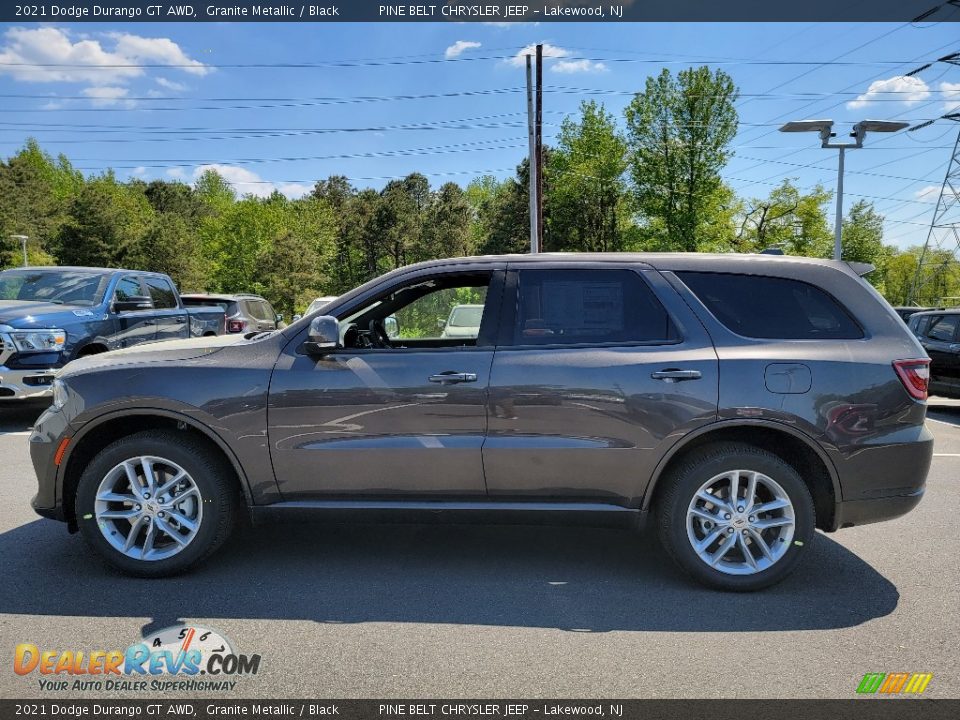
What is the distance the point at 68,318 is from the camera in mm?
9273

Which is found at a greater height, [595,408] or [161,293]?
[161,293]

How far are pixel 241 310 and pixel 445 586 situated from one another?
40.7 ft

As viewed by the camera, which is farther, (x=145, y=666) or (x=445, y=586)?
(x=445, y=586)

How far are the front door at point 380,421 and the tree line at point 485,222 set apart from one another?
46442mm

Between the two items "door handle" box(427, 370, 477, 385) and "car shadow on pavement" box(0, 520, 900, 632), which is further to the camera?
"door handle" box(427, 370, 477, 385)

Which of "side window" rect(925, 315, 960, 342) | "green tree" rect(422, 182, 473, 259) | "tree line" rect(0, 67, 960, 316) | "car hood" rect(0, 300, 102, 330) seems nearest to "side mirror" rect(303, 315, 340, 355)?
"car hood" rect(0, 300, 102, 330)

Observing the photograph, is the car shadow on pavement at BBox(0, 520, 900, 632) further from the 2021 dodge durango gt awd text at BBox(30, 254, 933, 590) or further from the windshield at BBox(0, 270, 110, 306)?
the windshield at BBox(0, 270, 110, 306)

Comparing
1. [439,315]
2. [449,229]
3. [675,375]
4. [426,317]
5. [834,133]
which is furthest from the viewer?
[449,229]

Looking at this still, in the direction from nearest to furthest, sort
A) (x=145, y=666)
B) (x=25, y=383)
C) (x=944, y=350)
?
(x=145, y=666) → (x=25, y=383) → (x=944, y=350)

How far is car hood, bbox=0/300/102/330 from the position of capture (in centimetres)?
881

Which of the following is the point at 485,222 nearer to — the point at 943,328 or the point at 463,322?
the point at 943,328

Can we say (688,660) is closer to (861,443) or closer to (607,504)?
(607,504)

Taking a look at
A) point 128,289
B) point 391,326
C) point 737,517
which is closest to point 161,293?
point 128,289

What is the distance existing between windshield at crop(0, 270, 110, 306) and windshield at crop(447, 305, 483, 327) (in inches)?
261
